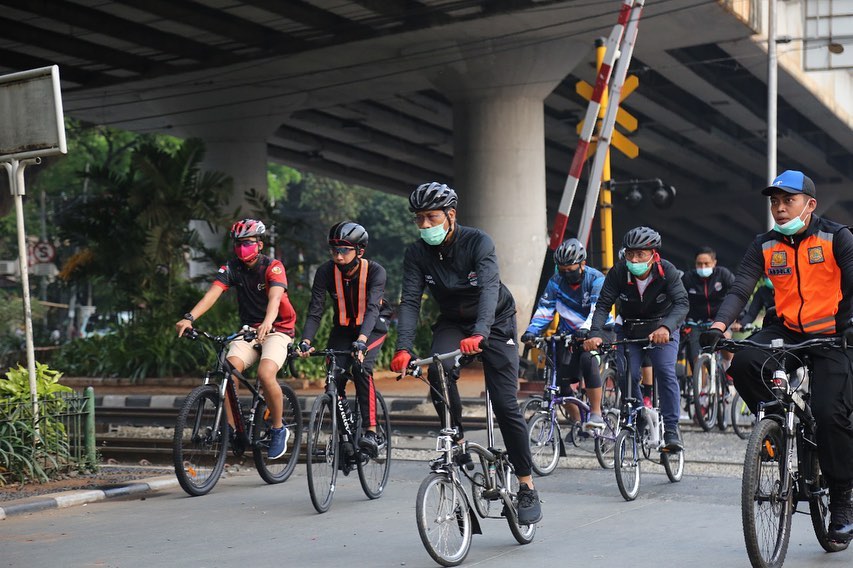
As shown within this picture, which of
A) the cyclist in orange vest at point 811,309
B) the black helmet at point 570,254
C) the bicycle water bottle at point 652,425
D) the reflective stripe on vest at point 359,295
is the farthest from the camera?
the black helmet at point 570,254

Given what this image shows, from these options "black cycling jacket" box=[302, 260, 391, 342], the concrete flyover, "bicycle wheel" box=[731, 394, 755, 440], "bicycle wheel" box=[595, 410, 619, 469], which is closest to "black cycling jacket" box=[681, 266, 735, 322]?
"bicycle wheel" box=[731, 394, 755, 440]

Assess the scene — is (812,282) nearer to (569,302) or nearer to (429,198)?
(429,198)

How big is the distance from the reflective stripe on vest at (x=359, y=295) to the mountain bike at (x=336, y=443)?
0.36m

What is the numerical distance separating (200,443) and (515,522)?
10.1ft

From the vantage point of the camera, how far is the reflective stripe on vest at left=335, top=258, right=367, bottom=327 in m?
8.91

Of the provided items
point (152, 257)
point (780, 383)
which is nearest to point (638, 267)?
point (780, 383)

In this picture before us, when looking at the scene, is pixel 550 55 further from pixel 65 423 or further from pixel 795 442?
pixel 795 442

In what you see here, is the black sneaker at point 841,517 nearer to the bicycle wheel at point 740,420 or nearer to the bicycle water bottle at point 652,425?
the bicycle water bottle at point 652,425

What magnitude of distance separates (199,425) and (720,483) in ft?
12.6

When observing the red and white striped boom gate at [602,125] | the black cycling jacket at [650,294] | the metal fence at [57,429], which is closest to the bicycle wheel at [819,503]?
the black cycling jacket at [650,294]

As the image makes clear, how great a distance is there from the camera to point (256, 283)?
9328 mm

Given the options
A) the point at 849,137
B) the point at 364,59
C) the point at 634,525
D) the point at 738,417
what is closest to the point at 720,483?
Answer: the point at 634,525

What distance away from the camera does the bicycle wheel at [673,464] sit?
30.3 feet

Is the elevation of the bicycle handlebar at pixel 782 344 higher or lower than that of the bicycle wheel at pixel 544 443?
higher
